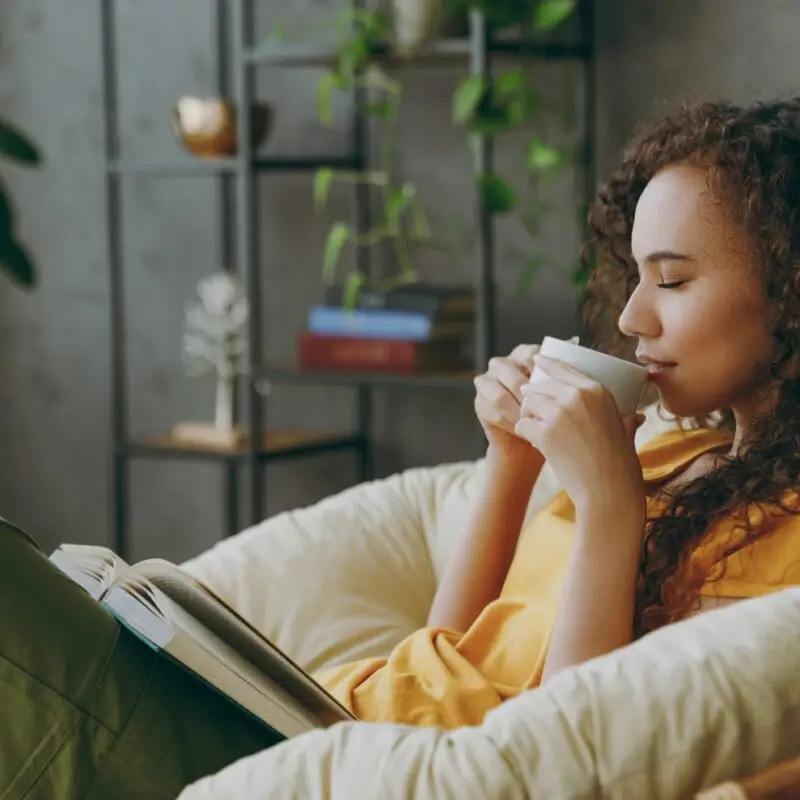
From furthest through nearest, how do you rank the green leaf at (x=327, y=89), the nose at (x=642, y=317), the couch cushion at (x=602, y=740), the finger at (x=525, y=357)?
the green leaf at (x=327, y=89), the finger at (x=525, y=357), the nose at (x=642, y=317), the couch cushion at (x=602, y=740)

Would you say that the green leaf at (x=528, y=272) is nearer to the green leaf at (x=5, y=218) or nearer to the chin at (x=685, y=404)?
the green leaf at (x=5, y=218)

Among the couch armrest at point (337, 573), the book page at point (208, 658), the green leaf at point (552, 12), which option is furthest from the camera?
the green leaf at point (552, 12)

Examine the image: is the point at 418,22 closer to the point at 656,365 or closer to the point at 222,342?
the point at 222,342

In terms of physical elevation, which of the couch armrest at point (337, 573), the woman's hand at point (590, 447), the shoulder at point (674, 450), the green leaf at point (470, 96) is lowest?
the couch armrest at point (337, 573)

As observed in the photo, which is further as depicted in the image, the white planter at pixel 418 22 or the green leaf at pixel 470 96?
the white planter at pixel 418 22

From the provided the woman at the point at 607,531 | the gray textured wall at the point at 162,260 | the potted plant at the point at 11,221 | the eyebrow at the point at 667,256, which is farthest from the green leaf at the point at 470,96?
the eyebrow at the point at 667,256

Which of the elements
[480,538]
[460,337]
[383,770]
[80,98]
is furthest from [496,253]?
[383,770]

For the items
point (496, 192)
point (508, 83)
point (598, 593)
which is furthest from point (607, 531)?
point (508, 83)

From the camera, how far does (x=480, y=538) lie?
1.51 m

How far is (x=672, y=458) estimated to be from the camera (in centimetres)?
145

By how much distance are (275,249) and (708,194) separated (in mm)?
1960

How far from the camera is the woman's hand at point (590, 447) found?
1.22 m

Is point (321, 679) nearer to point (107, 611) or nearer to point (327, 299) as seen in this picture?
point (107, 611)

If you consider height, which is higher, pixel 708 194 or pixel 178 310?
pixel 708 194
